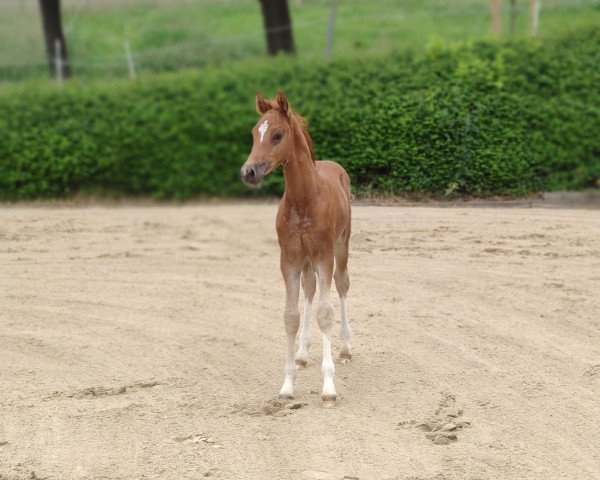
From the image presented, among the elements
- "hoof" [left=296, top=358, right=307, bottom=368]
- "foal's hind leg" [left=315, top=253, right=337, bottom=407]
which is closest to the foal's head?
"foal's hind leg" [left=315, top=253, right=337, bottom=407]

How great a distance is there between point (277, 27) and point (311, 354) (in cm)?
1384

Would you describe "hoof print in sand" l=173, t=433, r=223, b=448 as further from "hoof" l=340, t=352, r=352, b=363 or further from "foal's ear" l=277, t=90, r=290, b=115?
"foal's ear" l=277, t=90, r=290, b=115

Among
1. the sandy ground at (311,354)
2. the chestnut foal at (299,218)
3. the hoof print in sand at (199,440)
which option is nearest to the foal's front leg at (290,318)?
the chestnut foal at (299,218)

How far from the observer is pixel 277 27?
21.8 m

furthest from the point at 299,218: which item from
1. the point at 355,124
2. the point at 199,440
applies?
the point at 355,124

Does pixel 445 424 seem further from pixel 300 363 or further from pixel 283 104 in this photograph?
pixel 283 104

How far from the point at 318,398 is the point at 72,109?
36.3 feet

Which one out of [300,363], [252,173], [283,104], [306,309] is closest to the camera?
[252,173]

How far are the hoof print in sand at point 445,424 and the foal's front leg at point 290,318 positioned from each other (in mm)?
1185

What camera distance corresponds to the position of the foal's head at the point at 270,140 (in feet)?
23.1

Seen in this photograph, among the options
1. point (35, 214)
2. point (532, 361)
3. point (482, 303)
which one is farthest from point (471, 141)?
point (35, 214)

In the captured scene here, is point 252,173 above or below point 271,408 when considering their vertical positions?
above

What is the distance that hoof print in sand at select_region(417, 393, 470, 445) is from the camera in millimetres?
7004

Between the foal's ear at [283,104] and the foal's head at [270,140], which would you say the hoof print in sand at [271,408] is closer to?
the foal's head at [270,140]
